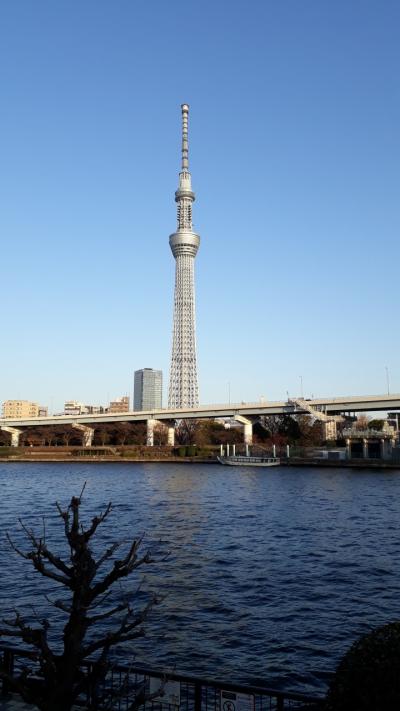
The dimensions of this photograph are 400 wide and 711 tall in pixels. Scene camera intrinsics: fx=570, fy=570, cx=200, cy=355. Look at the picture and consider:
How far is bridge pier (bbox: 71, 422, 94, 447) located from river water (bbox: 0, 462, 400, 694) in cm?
8772

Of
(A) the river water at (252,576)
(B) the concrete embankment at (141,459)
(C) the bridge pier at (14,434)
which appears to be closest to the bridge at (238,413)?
(C) the bridge pier at (14,434)

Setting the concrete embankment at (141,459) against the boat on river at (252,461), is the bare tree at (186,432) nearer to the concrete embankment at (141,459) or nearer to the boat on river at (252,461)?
the concrete embankment at (141,459)

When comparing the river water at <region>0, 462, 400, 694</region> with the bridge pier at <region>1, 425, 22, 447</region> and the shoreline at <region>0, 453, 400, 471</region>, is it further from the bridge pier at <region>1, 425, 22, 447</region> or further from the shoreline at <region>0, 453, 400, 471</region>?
the bridge pier at <region>1, 425, 22, 447</region>

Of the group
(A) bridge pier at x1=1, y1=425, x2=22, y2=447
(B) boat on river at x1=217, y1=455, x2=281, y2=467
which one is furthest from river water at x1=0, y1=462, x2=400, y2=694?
(A) bridge pier at x1=1, y1=425, x2=22, y2=447

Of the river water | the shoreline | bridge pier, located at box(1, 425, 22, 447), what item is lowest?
the river water

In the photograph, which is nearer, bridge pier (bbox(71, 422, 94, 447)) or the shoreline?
the shoreline

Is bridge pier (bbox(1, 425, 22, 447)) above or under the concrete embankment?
above

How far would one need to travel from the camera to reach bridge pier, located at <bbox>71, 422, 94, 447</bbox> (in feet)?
465

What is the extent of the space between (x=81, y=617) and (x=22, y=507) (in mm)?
44925

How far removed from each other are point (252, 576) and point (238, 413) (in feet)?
329

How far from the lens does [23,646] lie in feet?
56.1

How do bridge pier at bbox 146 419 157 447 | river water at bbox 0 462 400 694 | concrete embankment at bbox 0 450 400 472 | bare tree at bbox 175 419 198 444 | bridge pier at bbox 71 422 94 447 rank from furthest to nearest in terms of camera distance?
bare tree at bbox 175 419 198 444 → bridge pier at bbox 71 422 94 447 → bridge pier at bbox 146 419 157 447 → concrete embankment at bbox 0 450 400 472 → river water at bbox 0 462 400 694

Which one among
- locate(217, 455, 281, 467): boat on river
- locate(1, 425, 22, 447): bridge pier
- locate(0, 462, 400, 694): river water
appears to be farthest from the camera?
locate(1, 425, 22, 447): bridge pier

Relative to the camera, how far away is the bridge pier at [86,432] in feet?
465
